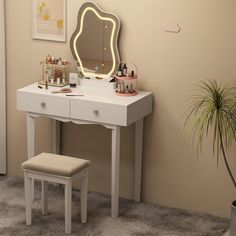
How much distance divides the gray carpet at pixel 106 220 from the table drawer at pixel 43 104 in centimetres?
65

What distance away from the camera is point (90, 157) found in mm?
4824

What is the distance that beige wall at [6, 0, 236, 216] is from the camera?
4258 millimetres

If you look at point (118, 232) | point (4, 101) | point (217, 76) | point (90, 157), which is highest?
point (217, 76)

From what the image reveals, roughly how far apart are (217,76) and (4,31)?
62.8 inches

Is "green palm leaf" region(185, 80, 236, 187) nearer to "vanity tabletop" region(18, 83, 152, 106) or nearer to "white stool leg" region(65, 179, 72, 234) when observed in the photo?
"vanity tabletop" region(18, 83, 152, 106)

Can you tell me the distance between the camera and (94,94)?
14.5ft

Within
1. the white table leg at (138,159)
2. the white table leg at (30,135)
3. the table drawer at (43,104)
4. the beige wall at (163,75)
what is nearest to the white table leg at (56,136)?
the beige wall at (163,75)

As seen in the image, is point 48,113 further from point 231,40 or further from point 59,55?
point 231,40

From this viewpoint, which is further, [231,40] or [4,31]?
[4,31]

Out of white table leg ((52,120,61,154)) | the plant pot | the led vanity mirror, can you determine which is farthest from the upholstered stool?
the plant pot

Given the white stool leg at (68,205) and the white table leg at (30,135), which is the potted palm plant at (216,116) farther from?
the white table leg at (30,135)

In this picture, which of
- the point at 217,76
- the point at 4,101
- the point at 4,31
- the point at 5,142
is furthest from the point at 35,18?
the point at 217,76

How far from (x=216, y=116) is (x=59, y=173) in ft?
3.26

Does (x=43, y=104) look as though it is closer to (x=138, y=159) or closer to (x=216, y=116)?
(x=138, y=159)
